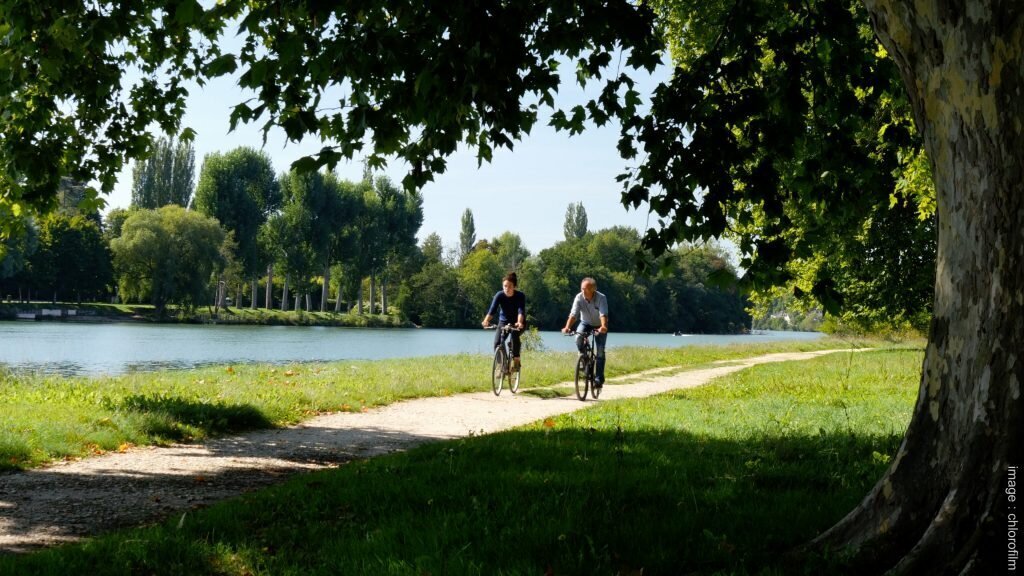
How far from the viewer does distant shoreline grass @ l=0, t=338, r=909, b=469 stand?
307 inches

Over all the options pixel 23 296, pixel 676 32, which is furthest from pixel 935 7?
pixel 23 296

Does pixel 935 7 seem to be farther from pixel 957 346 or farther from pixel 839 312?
pixel 839 312

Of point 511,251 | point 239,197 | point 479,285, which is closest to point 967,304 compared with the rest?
point 239,197

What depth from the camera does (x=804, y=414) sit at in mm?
9516

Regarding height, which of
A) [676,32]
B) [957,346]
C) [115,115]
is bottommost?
[957,346]

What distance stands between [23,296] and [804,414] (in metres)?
80.2

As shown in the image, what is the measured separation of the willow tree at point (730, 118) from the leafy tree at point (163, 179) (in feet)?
231

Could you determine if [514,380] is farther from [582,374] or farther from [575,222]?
[575,222]

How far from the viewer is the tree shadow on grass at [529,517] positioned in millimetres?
3730

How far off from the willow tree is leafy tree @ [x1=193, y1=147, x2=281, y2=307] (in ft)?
198

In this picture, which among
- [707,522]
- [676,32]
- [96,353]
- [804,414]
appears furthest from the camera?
[96,353]

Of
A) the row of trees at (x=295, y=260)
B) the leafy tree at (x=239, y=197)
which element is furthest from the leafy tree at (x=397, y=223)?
the leafy tree at (x=239, y=197)

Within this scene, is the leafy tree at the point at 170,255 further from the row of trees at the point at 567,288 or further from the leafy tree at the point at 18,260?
the row of trees at the point at 567,288

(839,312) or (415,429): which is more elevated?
(839,312)
